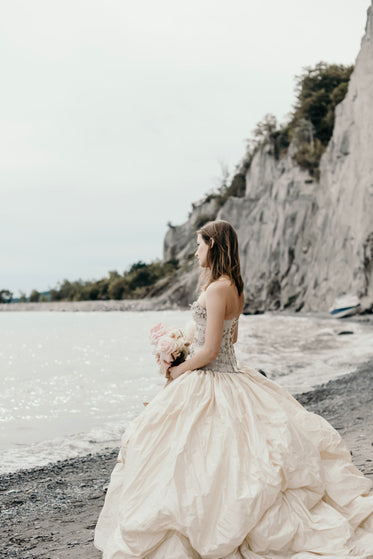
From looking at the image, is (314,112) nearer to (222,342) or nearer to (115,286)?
(115,286)

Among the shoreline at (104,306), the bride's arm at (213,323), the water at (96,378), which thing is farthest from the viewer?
the shoreline at (104,306)

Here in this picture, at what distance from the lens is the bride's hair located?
321 cm

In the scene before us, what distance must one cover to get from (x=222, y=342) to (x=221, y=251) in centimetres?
55

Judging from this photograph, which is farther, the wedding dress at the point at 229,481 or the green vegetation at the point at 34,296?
the green vegetation at the point at 34,296

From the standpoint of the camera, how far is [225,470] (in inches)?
111

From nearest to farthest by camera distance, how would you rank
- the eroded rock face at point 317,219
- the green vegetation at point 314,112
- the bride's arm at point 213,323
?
1. the bride's arm at point 213,323
2. the eroded rock face at point 317,219
3. the green vegetation at point 314,112

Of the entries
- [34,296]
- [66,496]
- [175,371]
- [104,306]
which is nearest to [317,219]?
[66,496]

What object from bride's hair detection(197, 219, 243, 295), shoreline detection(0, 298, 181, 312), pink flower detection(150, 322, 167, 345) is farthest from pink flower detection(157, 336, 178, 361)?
shoreline detection(0, 298, 181, 312)

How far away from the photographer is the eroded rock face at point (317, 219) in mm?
30203

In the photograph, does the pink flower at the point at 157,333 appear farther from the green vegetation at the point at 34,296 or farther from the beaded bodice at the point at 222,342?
the green vegetation at the point at 34,296

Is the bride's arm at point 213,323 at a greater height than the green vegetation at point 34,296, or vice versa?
the green vegetation at point 34,296

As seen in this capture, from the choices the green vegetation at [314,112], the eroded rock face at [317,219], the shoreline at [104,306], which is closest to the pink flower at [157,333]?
the eroded rock face at [317,219]

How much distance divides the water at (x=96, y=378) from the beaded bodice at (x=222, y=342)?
13.2 ft

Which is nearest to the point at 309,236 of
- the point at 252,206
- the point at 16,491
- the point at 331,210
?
the point at 331,210
